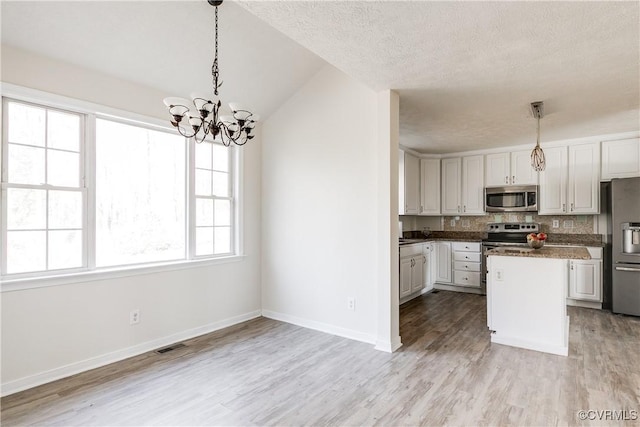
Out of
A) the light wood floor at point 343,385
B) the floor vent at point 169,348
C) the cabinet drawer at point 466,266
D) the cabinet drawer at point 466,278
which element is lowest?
the floor vent at point 169,348

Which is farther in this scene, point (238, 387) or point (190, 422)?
point (238, 387)

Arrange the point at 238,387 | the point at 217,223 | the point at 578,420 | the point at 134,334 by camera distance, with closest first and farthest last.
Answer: the point at 578,420, the point at 238,387, the point at 134,334, the point at 217,223

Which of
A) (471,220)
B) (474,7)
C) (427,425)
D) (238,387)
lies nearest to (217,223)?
(238,387)

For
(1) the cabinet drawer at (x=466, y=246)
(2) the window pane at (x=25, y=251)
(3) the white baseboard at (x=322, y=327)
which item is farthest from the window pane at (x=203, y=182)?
(1) the cabinet drawer at (x=466, y=246)

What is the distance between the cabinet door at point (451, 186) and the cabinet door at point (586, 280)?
189 cm

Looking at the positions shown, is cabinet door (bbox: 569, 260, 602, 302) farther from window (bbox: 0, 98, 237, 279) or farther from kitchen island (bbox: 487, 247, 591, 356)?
window (bbox: 0, 98, 237, 279)

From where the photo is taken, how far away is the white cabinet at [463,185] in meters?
5.84

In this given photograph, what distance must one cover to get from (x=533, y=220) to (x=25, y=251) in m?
6.50

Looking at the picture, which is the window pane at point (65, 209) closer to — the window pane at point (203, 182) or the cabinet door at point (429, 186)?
the window pane at point (203, 182)

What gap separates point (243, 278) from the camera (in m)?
4.27

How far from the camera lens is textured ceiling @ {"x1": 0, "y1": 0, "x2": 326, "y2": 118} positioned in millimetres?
2480

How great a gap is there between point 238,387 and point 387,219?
75.0 inches

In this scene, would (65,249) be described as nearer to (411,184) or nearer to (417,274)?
(417,274)

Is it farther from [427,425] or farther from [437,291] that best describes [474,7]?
[437,291]
